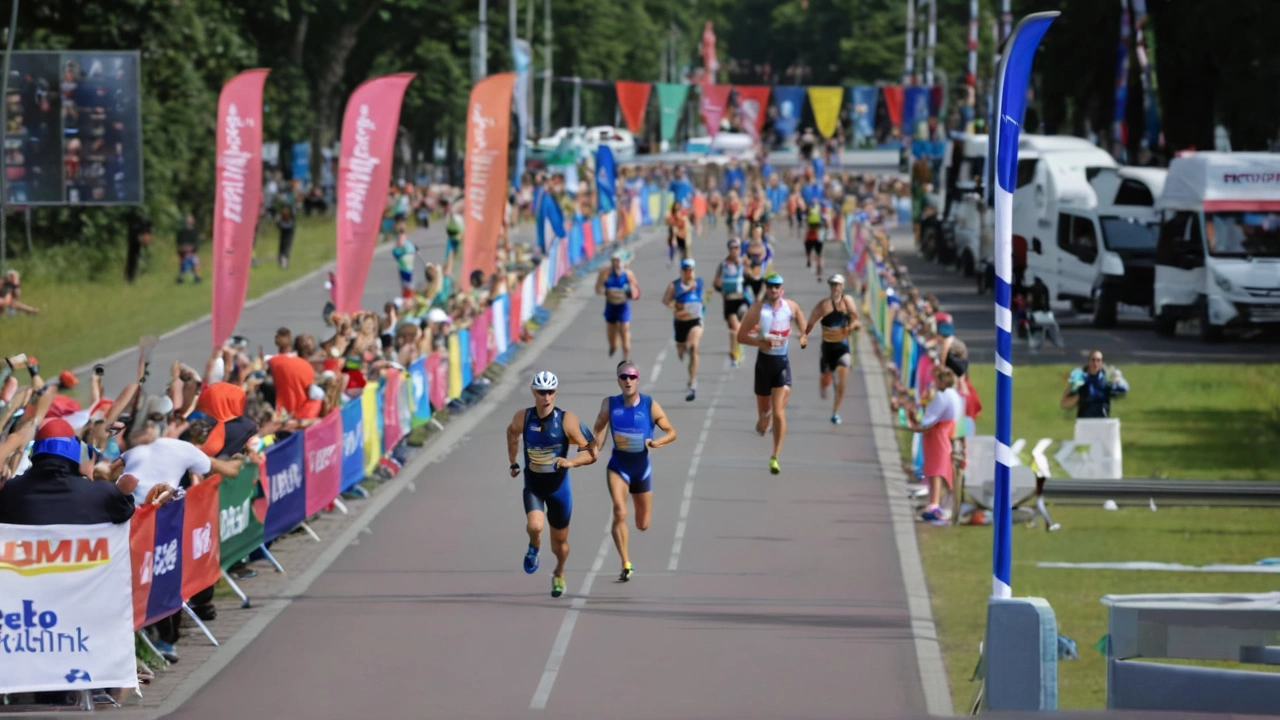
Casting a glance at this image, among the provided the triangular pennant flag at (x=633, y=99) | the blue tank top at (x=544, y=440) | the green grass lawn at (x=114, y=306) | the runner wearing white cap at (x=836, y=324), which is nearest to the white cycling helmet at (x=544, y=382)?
the blue tank top at (x=544, y=440)

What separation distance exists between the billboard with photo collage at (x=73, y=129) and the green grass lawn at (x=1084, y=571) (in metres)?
18.7

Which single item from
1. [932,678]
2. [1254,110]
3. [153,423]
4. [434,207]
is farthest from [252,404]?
[434,207]

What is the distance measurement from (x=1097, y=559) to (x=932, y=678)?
19.2 ft

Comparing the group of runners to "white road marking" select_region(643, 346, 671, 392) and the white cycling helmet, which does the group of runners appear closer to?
the white cycling helmet

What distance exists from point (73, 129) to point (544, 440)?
2180cm

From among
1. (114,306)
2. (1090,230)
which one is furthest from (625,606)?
(114,306)

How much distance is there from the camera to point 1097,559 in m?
21.4

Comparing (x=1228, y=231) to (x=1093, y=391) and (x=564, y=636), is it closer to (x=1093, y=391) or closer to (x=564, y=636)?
(x=1093, y=391)

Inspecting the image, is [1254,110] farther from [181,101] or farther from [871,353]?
[181,101]

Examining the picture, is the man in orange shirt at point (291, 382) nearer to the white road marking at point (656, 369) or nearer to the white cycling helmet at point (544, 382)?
the white cycling helmet at point (544, 382)

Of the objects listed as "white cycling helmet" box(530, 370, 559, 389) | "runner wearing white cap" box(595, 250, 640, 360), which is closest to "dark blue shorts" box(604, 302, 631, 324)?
"runner wearing white cap" box(595, 250, 640, 360)

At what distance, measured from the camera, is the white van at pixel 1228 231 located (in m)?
36.4

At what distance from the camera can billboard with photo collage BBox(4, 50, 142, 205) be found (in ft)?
116

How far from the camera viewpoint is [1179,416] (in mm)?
31547
